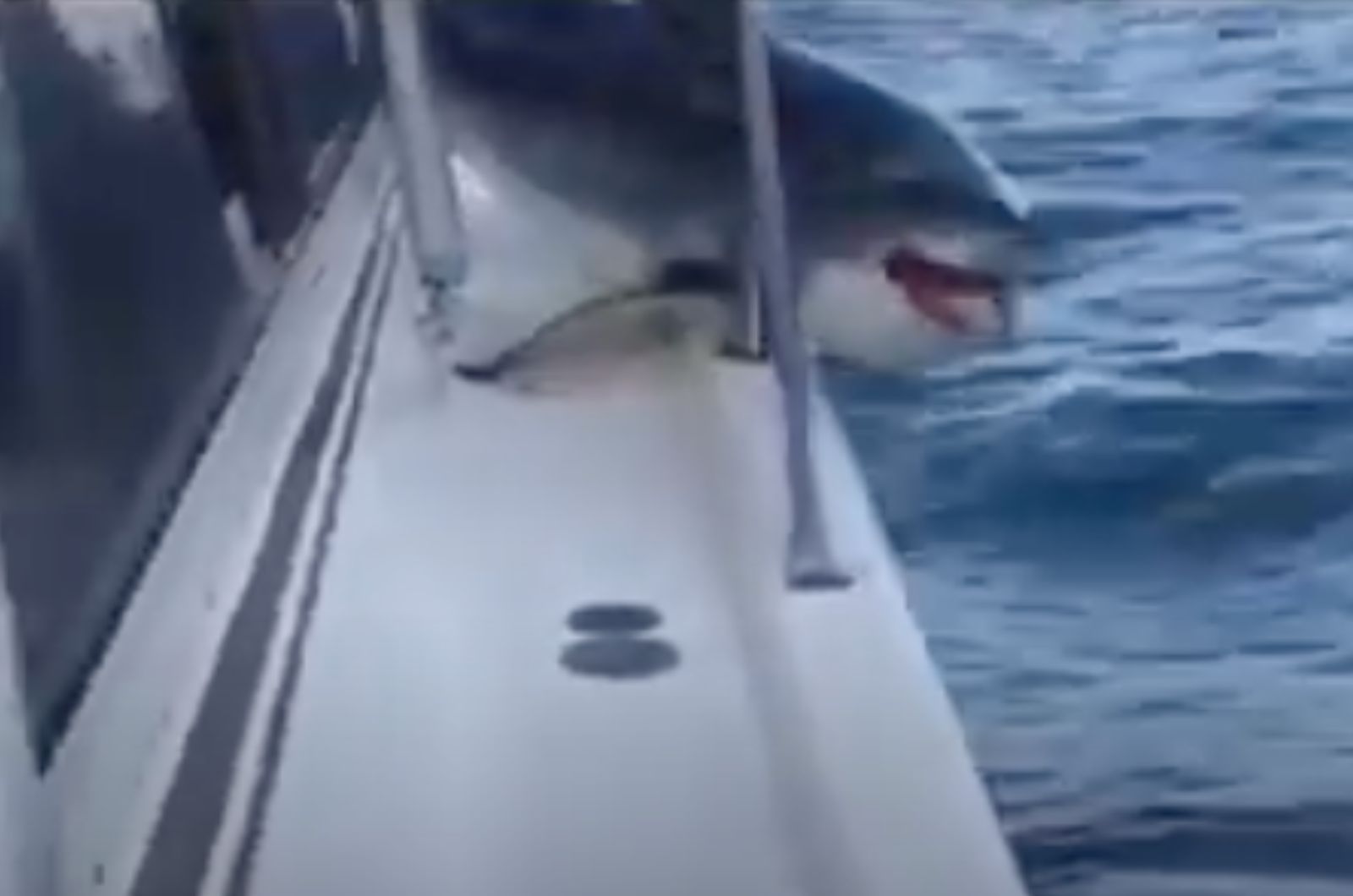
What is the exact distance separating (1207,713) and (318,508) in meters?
1.16

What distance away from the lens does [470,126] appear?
1.68m

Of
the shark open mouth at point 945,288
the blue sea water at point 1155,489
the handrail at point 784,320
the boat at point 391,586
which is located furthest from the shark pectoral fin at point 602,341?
the blue sea water at point 1155,489

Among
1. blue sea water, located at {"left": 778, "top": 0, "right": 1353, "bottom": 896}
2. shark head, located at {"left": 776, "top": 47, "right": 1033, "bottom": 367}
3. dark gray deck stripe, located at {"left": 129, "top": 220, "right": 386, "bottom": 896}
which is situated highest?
shark head, located at {"left": 776, "top": 47, "right": 1033, "bottom": 367}

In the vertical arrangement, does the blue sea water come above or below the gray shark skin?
below

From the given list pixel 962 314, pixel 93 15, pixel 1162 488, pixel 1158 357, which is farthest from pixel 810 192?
pixel 1158 357

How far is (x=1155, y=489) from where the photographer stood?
3.23 m

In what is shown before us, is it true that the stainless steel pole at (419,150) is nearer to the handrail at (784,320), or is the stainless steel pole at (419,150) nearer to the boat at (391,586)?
the boat at (391,586)

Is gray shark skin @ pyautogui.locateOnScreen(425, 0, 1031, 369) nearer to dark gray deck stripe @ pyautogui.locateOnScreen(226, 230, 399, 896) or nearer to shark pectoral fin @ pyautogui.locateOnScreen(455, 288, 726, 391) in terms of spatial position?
shark pectoral fin @ pyautogui.locateOnScreen(455, 288, 726, 391)

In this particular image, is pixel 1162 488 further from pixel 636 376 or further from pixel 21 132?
pixel 21 132

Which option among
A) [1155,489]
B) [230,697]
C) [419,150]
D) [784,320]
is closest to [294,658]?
[230,697]

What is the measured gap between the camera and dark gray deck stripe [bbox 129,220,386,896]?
1.05 meters

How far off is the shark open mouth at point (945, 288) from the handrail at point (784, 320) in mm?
209

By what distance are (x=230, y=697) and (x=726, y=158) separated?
0.53 metres

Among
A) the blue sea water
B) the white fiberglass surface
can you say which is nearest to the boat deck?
the white fiberglass surface
